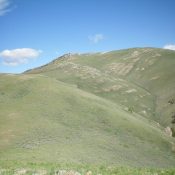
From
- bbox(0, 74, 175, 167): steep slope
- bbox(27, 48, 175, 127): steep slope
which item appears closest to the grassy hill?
bbox(0, 74, 175, 167): steep slope

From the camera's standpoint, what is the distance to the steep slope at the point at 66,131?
139ft

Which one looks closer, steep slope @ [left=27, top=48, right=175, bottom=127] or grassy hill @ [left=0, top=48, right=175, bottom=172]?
grassy hill @ [left=0, top=48, right=175, bottom=172]

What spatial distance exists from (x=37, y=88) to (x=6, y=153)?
45274 mm

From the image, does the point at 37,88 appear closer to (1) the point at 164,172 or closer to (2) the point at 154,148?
(2) the point at 154,148

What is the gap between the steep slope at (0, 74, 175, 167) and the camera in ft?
139

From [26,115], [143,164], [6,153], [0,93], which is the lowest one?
[143,164]

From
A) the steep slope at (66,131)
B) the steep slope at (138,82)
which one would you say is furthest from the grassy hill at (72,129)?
the steep slope at (138,82)

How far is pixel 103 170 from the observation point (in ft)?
69.7

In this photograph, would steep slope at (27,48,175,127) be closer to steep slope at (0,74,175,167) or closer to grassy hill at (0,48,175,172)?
grassy hill at (0,48,175,172)

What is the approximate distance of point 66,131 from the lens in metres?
56.0

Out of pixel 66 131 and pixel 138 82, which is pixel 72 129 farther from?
pixel 138 82

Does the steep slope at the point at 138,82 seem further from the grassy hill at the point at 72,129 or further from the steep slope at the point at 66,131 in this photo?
the steep slope at the point at 66,131

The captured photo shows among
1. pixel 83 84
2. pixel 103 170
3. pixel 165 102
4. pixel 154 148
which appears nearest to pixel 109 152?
pixel 154 148

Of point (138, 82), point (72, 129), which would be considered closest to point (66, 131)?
point (72, 129)
